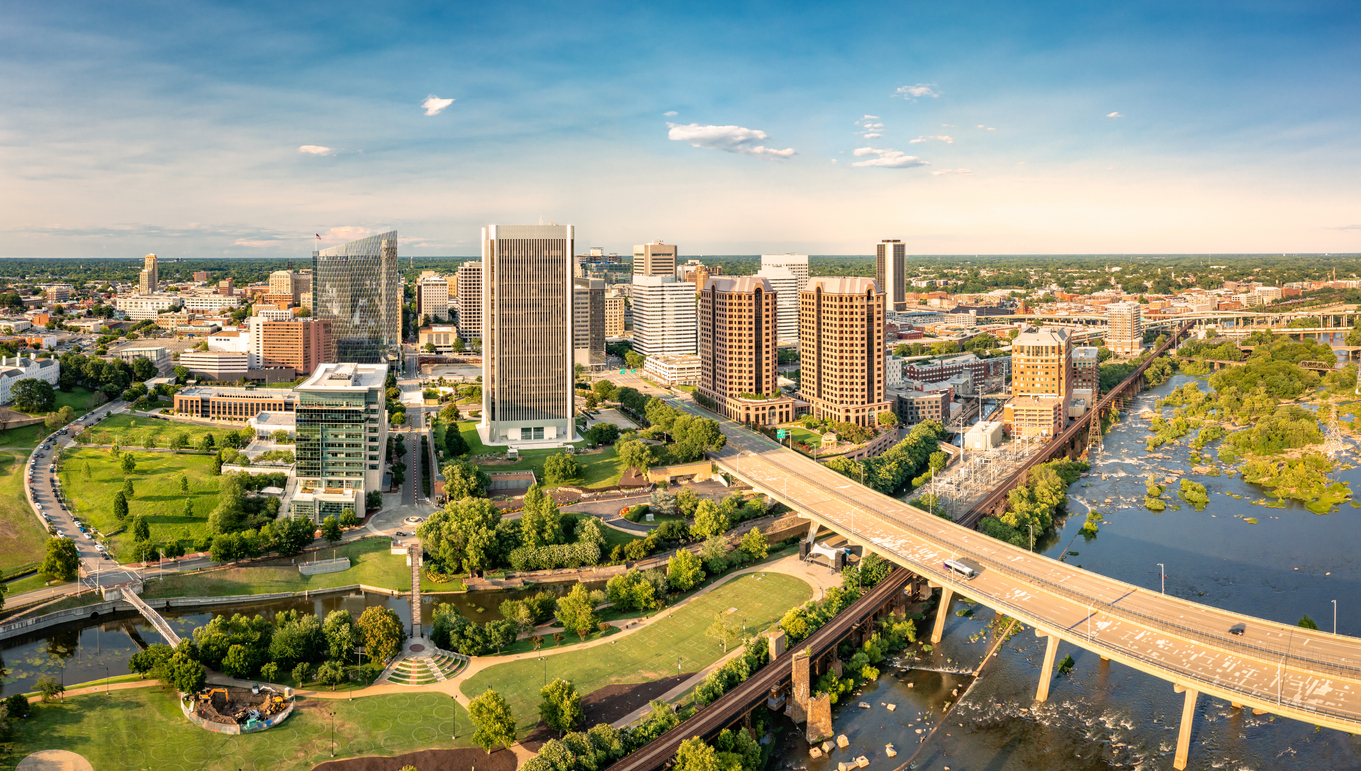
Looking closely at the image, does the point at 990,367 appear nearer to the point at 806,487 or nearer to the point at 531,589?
the point at 806,487

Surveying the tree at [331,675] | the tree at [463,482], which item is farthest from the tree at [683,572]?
the tree at [331,675]

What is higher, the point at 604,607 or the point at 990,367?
the point at 990,367

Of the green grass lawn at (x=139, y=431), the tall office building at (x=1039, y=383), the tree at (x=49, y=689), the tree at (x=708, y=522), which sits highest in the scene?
the tall office building at (x=1039, y=383)

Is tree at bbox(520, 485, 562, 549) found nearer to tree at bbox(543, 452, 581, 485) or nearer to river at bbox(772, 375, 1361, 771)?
tree at bbox(543, 452, 581, 485)

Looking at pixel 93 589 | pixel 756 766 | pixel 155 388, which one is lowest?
pixel 756 766

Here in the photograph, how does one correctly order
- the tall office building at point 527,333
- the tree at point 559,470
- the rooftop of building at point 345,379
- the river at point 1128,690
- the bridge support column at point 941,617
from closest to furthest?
1. the river at point 1128,690
2. the bridge support column at point 941,617
3. the rooftop of building at point 345,379
4. the tree at point 559,470
5. the tall office building at point 527,333

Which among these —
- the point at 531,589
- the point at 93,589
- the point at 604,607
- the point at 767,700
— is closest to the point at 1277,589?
the point at 767,700

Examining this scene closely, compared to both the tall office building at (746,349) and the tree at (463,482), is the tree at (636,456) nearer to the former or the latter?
the tree at (463,482)
